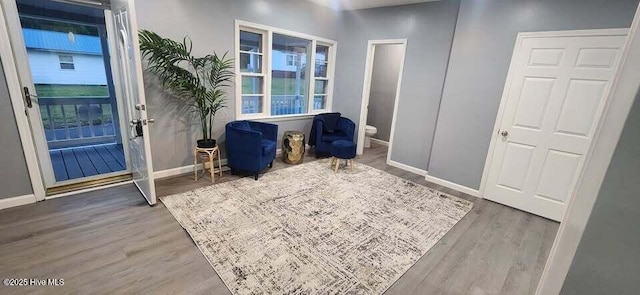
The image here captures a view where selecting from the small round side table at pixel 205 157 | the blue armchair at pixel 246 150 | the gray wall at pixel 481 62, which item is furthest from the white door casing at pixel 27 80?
the gray wall at pixel 481 62

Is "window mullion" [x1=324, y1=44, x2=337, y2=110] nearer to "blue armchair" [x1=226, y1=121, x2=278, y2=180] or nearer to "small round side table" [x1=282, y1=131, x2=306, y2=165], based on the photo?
"small round side table" [x1=282, y1=131, x2=306, y2=165]

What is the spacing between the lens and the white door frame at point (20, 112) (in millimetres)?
2213

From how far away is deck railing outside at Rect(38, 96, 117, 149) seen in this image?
4117 millimetres

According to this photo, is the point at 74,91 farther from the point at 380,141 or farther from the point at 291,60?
the point at 380,141

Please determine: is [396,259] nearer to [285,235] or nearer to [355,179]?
[285,235]

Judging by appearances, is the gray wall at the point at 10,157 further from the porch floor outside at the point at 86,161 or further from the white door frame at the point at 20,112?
the porch floor outside at the point at 86,161

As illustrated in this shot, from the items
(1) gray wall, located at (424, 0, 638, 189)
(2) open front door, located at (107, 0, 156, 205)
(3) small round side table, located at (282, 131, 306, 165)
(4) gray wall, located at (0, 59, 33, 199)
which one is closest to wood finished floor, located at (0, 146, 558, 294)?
(4) gray wall, located at (0, 59, 33, 199)

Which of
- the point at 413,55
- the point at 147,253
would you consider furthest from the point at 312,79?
the point at 147,253

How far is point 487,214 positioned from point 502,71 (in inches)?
67.4

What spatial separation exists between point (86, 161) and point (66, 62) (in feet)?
5.25

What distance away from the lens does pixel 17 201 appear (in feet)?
8.21

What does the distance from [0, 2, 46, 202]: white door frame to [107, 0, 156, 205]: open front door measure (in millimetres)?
764

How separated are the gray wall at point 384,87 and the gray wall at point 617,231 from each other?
528cm

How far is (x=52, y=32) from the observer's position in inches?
147
